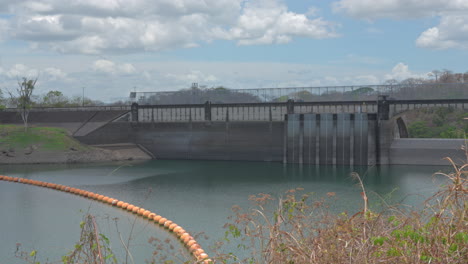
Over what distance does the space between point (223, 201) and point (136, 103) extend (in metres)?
29.1

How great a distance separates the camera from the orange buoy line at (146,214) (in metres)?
14.7

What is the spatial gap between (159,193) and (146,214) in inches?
261

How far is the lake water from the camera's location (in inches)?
672

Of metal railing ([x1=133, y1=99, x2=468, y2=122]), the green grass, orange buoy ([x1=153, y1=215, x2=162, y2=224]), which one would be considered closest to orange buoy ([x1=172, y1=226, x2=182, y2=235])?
orange buoy ([x1=153, y1=215, x2=162, y2=224])

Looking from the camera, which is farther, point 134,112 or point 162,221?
point 134,112

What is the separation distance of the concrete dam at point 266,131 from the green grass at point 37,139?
2.53m

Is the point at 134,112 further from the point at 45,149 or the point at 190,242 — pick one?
the point at 190,242

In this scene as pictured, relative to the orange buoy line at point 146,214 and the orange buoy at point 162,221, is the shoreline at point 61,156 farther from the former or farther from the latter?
the orange buoy at point 162,221

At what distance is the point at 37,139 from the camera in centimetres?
4431

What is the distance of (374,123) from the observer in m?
40.9

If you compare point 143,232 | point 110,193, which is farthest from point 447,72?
point 143,232

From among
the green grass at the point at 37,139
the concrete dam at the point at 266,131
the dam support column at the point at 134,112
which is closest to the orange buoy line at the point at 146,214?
the green grass at the point at 37,139

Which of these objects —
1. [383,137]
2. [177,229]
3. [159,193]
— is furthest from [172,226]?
[383,137]

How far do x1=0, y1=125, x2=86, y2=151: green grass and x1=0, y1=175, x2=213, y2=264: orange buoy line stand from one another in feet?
35.4
